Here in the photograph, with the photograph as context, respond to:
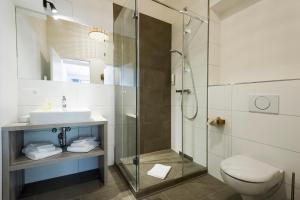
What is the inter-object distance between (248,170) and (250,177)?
0.30 feet

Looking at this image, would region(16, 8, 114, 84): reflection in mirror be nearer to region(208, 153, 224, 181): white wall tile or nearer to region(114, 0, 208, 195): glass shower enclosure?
region(114, 0, 208, 195): glass shower enclosure

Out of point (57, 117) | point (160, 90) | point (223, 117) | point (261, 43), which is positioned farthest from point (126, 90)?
point (261, 43)

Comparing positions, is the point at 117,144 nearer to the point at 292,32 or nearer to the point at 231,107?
the point at 231,107

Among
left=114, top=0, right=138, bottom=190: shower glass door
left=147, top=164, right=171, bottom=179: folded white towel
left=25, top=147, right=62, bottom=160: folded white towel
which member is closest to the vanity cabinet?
left=25, top=147, right=62, bottom=160: folded white towel

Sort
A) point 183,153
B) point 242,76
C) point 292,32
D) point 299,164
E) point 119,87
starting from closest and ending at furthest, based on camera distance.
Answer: point 299,164 → point 292,32 → point 242,76 → point 119,87 → point 183,153

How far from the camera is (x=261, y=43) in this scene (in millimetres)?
1604

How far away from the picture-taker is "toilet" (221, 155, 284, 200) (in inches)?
41.4

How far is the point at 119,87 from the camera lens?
1944mm

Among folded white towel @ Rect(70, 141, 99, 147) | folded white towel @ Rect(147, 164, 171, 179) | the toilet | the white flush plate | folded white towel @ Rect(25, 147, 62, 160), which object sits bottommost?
folded white towel @ Rect(147, 164, 171, 179)

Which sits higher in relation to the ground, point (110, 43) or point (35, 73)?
point (110, 43)

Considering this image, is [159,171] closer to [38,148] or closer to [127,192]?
[127,192]

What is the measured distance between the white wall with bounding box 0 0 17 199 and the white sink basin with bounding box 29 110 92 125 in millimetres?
203

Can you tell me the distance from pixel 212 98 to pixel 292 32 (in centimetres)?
96

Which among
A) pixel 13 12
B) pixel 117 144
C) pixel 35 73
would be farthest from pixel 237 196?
pixel 13 12
